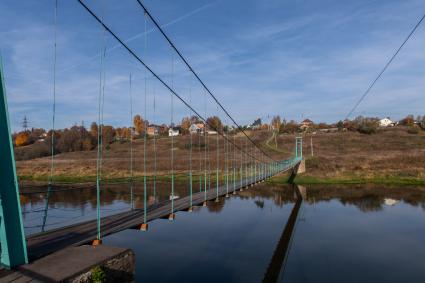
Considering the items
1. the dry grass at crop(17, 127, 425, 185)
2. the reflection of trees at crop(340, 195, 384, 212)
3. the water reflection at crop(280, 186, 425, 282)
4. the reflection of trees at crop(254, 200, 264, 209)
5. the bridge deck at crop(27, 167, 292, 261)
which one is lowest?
the reflection of trees at crop(254, 200, 264, 209)

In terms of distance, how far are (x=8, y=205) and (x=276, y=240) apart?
43.9ft

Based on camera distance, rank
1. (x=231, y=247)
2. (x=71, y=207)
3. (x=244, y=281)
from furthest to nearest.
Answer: (x=71, y=207) → (x=231, y=247) → (x=244, y=281)

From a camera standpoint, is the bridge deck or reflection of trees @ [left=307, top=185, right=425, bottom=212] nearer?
the bridge deck

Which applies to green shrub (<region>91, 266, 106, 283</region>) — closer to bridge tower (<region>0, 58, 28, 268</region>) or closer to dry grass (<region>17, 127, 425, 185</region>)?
bridge tower (<region>0, 58, 28, 268</region>)

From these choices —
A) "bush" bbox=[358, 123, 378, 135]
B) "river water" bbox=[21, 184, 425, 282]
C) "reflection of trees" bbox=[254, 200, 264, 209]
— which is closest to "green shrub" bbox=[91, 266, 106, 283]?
"river water" bbox=[21, 184, 425, 282]

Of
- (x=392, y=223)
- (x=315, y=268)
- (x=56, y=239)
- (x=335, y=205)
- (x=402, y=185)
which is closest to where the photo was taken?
(x=56, y=239)

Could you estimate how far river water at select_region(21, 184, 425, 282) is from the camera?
490 inches

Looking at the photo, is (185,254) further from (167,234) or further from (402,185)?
(402,185)

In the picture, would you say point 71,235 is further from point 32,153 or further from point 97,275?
point 32,153

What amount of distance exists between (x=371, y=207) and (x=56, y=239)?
74.2 feet

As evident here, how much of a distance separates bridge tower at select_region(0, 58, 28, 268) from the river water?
1.36 metres

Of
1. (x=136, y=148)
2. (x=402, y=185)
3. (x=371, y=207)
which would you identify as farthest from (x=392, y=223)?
(x=136, y=148)

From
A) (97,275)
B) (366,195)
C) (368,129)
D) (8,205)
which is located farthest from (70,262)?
(368,129)

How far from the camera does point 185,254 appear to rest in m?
14.2
